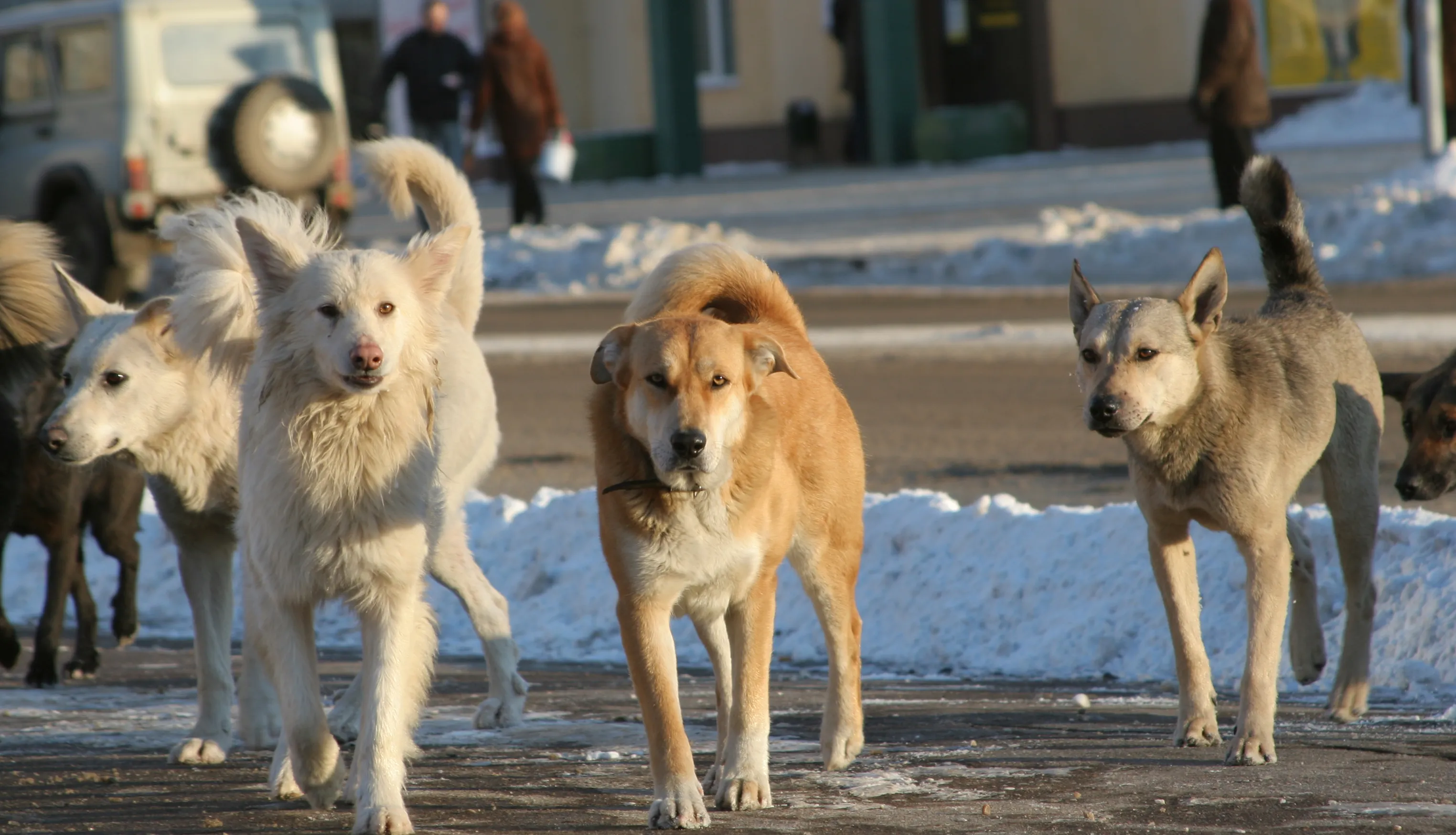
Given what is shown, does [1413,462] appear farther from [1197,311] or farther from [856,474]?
[856,474]

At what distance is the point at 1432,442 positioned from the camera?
641 cm

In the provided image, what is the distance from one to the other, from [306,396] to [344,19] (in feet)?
111

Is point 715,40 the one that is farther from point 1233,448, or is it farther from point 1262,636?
point 1262,636

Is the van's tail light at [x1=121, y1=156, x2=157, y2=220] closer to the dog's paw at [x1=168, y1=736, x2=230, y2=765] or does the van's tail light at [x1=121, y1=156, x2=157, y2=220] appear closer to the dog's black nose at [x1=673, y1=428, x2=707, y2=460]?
the dog's paw at [x1=168, y1=736, x2=230, y2=765]

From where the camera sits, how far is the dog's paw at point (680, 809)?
4.82 m

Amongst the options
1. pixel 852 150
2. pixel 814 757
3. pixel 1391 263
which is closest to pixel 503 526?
pixel 814 757

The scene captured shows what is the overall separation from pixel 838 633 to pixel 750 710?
650 mm

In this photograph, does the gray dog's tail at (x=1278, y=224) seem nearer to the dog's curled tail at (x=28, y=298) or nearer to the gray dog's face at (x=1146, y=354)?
the gray dog's face at (x=1146, y=354)

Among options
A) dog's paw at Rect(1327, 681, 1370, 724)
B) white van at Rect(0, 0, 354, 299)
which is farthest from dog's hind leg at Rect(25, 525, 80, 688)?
white van at Rect(0, 0, 354, 299)

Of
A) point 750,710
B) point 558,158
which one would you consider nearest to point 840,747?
point 750,710

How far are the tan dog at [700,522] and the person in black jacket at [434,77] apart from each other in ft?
51.4

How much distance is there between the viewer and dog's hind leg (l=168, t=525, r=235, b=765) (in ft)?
19.4

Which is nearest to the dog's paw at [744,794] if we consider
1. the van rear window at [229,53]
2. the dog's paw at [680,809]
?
the dog's paw at [680,809]

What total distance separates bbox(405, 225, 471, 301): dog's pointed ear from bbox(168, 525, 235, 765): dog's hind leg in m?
1.54
